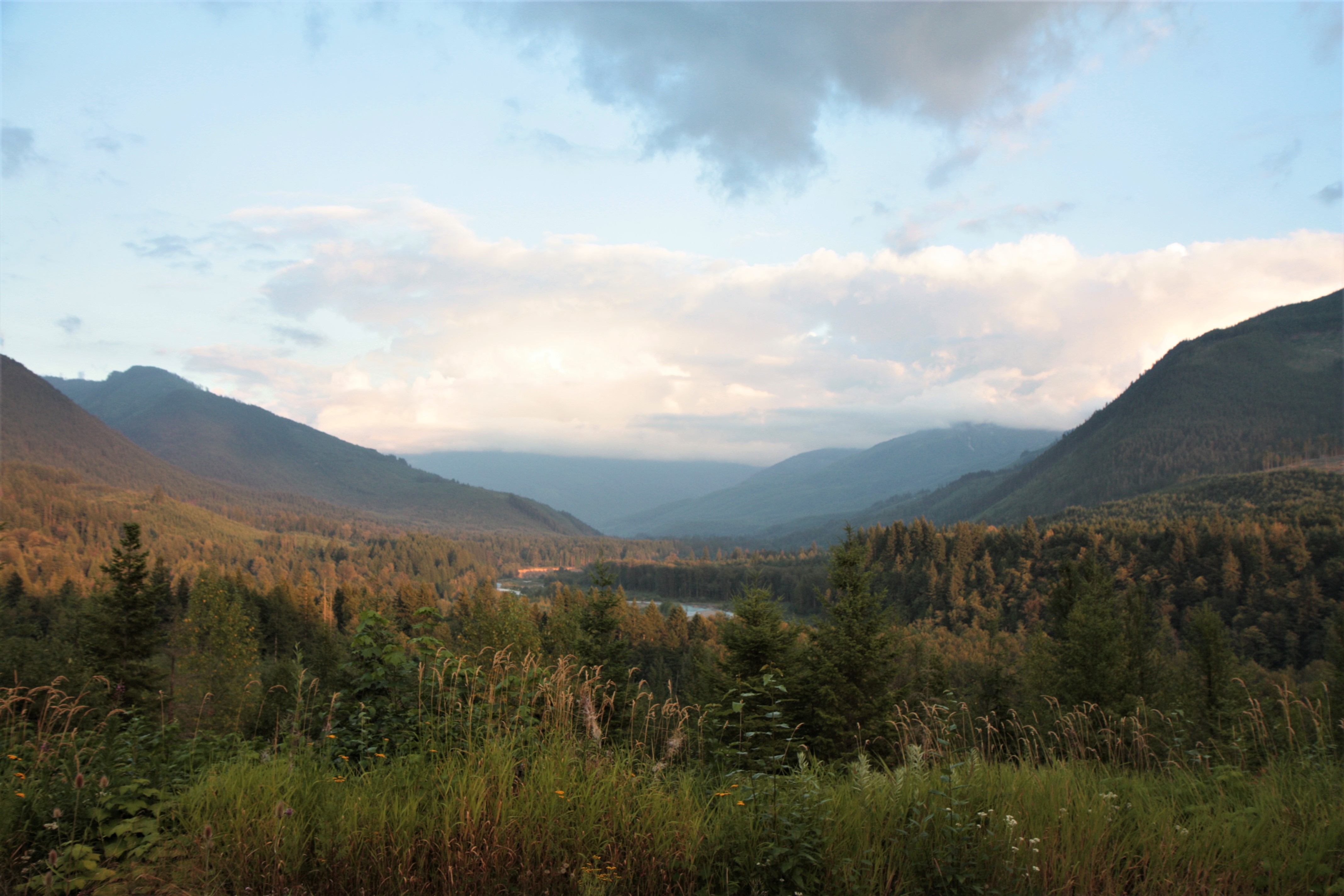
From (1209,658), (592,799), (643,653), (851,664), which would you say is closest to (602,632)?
(851,664)

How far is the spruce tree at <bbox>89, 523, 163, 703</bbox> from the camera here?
24.6m

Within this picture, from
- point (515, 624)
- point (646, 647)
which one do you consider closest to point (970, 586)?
point (646, 647)

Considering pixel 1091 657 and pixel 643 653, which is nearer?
pixel 1091 657

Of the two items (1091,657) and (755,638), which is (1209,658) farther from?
(755,638)

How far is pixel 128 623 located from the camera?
2531 centimetres

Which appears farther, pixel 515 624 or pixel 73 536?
pixel 73 536

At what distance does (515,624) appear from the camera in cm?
3956

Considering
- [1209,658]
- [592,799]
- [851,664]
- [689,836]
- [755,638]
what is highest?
[592,799]

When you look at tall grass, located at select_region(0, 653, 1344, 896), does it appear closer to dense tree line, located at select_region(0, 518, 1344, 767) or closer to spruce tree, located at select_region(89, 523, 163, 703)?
dense tree line, located at select_region(0, 518, 1344, 767)

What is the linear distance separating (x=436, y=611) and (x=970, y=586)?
140502 millimetres

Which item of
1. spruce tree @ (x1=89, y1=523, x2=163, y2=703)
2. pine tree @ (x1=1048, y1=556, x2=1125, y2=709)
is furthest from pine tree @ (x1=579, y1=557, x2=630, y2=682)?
pine tree @ (x1=1048, y1=556, x2=1125, y2=709)

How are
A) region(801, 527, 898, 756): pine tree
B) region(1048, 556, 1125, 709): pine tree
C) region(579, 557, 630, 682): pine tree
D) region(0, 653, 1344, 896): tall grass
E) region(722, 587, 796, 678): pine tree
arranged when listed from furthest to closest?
1. region(1048, 556, 1125, 709): pine tree
2. region(579, 557, 630, 682): pine tree
3. region(722, 587, 796, 678): pine tree
4. region(801, 527, 898, 756): pine tree
5. region(0, 653, 1344, 896): tall grass

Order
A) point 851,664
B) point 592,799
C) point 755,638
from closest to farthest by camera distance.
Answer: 1. point 592,799
2. point 755,638
3. point 851,664

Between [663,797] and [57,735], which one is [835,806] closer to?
[663,797]
